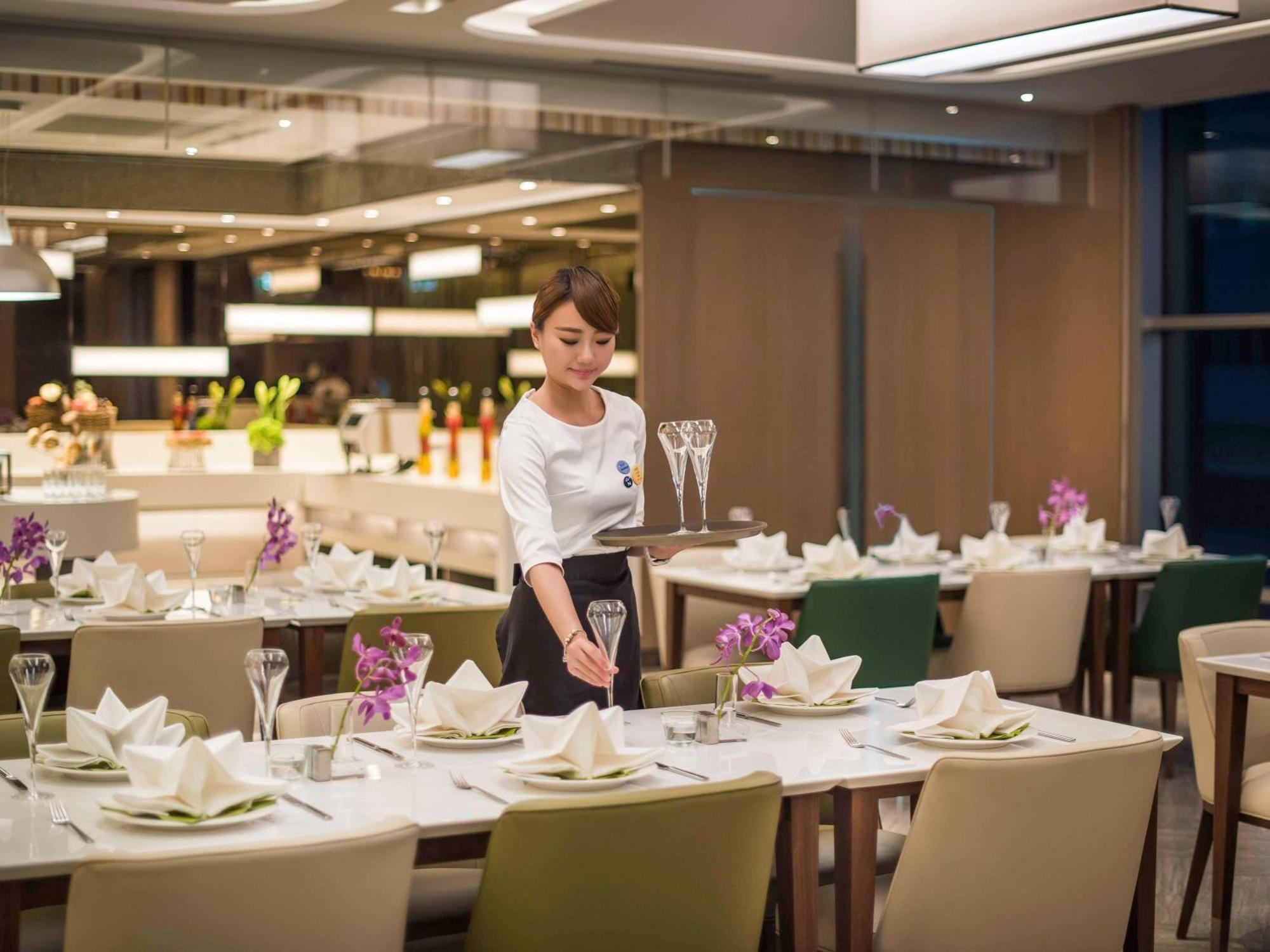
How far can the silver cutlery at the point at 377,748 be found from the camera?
9.03 ft

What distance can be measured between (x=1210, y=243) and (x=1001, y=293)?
3.80 ft

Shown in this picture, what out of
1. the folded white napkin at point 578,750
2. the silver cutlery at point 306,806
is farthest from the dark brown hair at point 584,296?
the silver cutlery at point 306,806

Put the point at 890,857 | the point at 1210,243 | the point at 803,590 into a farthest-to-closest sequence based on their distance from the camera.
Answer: the point at 1210,243
the point at 803,590
the point at 890,857

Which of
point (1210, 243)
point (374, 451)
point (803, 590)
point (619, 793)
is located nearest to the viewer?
point (619, 793)

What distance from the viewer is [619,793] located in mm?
2205

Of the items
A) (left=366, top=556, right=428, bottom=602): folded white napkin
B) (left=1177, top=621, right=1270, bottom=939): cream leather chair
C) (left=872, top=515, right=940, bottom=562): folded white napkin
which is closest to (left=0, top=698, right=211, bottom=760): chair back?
(left=366, top=556, right=428, bottom=602): folded white napkin

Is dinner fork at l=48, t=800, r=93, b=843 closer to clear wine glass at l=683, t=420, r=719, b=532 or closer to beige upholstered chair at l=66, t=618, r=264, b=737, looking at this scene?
clear wine glass at l=683, t=420, r=719, b=532

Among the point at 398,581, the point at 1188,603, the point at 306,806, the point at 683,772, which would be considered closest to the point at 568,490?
the point at 683,772

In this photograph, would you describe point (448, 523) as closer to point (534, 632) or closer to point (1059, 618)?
point (1059, 618)

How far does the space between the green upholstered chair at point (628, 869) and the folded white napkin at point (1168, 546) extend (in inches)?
184

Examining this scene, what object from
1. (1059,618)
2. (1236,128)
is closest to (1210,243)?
(1236,128)

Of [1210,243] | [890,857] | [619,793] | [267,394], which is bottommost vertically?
[890,857]

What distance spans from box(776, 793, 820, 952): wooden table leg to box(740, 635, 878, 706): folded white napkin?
0.59 metres

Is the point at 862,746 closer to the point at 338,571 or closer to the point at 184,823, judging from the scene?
the point at 184,823
